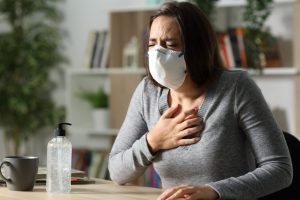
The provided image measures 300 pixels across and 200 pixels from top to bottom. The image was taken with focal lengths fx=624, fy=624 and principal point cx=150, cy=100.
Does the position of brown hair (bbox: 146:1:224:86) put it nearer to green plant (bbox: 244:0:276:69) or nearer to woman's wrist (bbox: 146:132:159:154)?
woman's wrist (bbox: 146:132:159:154)

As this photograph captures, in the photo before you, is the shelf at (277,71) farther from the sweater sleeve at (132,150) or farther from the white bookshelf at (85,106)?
the sweater sleeve at (132,150)

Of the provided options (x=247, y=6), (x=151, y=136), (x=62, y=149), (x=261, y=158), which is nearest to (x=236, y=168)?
Result: (x=261, y=158)

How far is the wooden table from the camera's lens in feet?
5.32

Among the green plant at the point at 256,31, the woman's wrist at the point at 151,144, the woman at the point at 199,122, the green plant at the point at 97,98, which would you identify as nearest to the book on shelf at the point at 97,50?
the green plant at the point at 97,98

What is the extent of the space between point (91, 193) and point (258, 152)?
46 centimetres

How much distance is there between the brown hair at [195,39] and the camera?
176cm

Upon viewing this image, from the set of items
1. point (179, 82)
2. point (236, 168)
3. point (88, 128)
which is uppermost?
point (179, 82)

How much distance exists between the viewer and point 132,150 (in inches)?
70.5

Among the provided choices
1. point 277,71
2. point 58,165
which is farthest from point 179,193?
point 277,71

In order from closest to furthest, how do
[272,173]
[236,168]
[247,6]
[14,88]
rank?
1. [272,173]
2. [236,168]
3. [247,6]
4. [14,88]

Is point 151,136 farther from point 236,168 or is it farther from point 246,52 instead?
point 246,52

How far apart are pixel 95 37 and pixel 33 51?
0.56m

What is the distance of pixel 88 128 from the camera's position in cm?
427

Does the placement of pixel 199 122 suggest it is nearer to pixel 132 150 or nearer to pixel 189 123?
pixel 189 123
